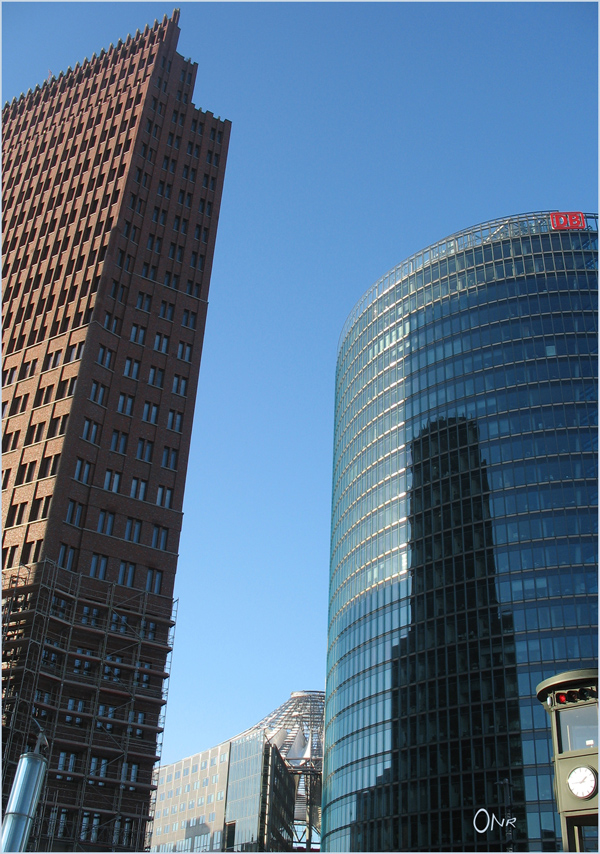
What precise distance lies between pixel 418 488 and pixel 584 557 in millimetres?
25902

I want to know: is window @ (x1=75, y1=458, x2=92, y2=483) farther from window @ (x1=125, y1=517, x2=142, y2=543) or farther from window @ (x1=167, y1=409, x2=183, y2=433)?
window @ (x1=167, y1=409, x2=183, y2=433)

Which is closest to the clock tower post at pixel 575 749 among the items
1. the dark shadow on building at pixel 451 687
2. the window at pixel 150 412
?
the window at pixel 150 412

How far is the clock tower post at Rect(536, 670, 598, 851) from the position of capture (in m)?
31.6

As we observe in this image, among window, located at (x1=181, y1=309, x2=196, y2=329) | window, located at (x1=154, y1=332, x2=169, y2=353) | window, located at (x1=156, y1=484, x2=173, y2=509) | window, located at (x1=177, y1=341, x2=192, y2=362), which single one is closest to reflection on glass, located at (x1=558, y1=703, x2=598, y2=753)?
window, located at (x1=156, y1=484, x2=173, y2=509)

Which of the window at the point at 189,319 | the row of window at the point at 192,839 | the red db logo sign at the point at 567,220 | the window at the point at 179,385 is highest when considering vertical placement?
the red db logo sign at the point at 567,220

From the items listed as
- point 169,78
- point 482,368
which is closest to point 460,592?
point 482,368

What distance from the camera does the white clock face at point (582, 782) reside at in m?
31.5

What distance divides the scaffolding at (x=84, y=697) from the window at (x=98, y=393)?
17.1 m

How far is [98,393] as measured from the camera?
8381cm

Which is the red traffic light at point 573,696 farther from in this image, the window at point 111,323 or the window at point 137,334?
the window at point 111,323

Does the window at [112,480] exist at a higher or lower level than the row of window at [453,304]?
lower

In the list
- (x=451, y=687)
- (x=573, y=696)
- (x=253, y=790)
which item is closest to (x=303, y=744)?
(x=253, y=790)

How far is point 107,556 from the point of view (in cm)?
7719

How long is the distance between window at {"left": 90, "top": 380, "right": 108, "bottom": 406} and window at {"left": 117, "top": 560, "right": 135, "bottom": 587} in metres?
15.3
